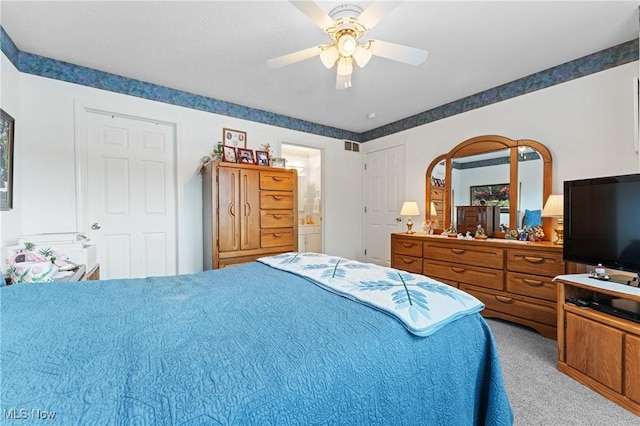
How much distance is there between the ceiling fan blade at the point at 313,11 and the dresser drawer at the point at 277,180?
6.50 feet

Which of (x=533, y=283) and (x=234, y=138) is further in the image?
(x=234, y=138)

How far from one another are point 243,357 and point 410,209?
3.54 metres

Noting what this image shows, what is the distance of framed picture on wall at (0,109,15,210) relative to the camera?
2.10 meters

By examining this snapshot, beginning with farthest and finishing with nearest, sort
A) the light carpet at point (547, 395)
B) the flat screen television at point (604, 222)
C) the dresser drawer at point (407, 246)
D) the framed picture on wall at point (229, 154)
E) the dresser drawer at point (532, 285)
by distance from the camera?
the dresser drawer at point (407, 246)
the framed picture on wall at point (229, 154)
the dresser drawer at point (532, 285)
the flat screen television at point (604, 222)
the light carpet at point (547, 395)

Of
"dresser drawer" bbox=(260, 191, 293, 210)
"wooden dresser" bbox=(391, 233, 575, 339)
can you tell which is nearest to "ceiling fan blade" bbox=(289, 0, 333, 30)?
"dresser drawer" bbox=(260, 191, 293, 210)

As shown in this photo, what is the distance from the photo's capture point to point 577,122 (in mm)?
2664

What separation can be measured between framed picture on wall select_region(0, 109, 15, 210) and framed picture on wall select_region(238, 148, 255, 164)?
193 centimetres

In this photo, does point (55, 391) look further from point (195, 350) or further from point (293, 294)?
point (293, 294)

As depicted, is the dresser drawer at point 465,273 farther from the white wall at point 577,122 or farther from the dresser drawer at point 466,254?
the white wall at point 577,122

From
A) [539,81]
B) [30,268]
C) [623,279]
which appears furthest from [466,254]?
[30,268]

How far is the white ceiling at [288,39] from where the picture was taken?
6.44 ft

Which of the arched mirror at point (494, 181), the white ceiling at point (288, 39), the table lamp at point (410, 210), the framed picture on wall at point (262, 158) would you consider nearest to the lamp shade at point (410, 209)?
the table lamp at point (410, 210)

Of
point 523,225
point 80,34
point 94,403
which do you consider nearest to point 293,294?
point 94,403

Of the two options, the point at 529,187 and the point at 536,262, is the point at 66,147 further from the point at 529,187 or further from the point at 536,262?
the point at 529,187
